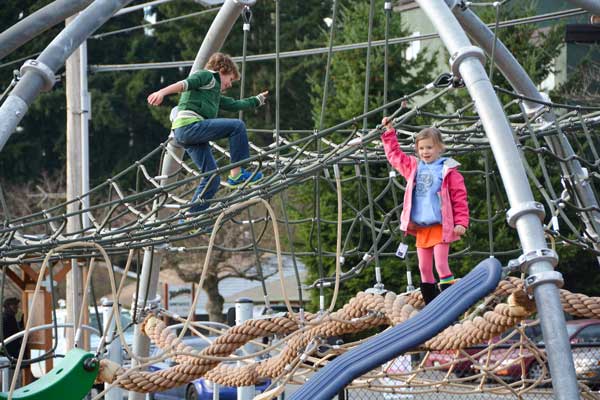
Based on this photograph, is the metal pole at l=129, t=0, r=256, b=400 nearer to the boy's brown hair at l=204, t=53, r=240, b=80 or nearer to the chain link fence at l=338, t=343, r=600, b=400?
the boy's brown hair at l=204, t=53, r=240, b=80

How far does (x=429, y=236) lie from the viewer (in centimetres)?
567

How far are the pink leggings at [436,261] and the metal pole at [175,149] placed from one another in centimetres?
191

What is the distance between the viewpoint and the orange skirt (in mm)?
5641

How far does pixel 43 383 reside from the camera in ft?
19.2

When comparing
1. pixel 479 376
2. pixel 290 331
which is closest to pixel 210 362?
pixel 290 331

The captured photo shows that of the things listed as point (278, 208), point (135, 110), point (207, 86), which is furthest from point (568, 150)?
point (135, 110)

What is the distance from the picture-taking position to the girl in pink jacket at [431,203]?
5.59 metres

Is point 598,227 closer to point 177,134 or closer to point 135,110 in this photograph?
point 177,134

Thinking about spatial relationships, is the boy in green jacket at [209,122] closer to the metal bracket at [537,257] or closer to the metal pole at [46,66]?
the metal pole at [46,66]

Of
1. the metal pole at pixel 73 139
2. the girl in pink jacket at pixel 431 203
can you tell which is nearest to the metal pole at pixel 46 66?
the girl in pink jacket at pixel 431 203

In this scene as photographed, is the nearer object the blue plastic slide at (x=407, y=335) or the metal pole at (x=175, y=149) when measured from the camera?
the blue plastic slide at (x=407, y=335)

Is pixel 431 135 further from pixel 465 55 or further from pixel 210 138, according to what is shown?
pixel 210 138

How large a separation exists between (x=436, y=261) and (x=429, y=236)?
147 mm

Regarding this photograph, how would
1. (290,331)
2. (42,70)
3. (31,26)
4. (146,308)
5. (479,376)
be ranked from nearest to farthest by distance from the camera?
1. (42,70)
2. (31,26)
3. (290,331)
4. (479,376)
5. (146,308)
